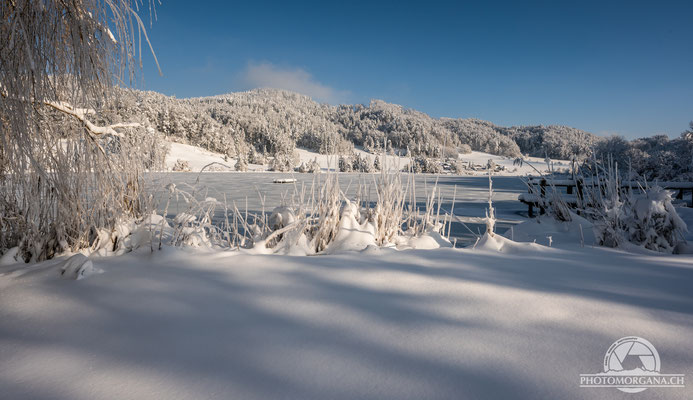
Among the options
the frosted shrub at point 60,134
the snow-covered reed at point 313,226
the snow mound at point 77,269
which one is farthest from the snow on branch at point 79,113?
the snow mound at point 77,269

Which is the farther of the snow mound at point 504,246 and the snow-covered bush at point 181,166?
the snow-covered bush at point 181,166

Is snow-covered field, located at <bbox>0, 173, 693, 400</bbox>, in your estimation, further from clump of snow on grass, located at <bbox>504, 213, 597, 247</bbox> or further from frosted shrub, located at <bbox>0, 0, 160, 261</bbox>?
clump of snow on grass, located at <bbox>504, 213, 597, 247</bbox>

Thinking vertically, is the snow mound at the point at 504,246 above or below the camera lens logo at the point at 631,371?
above

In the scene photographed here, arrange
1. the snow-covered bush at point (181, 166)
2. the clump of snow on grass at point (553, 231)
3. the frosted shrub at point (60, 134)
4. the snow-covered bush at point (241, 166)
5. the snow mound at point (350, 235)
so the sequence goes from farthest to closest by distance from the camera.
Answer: the snow-covered bush at point (241, 166) → the snow-covered bush at point (181, 166) → the clump of snow on grass at point (553, 231) → the snow mound at point (350, 235) → the frosted shrub at point (60, 134)

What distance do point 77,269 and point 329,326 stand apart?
118cm

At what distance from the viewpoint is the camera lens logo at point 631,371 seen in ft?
2.50

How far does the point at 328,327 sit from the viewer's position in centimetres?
103

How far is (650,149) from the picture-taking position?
12.5 m

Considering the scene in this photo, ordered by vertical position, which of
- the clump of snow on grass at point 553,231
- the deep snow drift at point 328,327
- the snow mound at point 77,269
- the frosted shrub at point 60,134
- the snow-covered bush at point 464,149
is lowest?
the clump of snow on grass at point 553,231

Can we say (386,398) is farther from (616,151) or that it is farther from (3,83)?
(616,151)

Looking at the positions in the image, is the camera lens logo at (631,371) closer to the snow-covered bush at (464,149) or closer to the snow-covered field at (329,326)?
the snow-covered field at (329,326)

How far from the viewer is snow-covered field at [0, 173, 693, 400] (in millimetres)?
774

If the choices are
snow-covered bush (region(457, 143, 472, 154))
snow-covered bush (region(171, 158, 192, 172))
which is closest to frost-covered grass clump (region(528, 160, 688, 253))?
snow-covered bush (region(171, 158, 192, 172))

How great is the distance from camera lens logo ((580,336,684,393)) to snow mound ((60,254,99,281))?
71.3 inches
